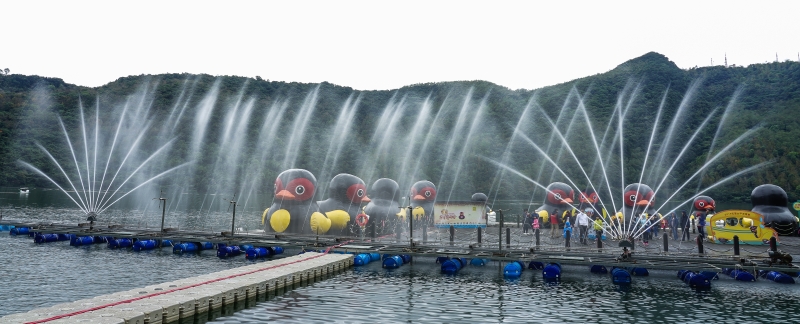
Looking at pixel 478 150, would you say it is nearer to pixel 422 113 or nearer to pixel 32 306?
pixel 422 113

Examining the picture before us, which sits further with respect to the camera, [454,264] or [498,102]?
[498,102]

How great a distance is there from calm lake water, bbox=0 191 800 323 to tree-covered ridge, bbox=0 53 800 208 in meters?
102

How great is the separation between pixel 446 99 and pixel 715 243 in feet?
476

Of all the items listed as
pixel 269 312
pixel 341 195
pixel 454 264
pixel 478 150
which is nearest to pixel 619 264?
pixel 454 264

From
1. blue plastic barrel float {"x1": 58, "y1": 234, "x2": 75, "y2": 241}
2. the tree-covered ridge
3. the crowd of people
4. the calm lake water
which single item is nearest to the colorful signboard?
the crowd of people

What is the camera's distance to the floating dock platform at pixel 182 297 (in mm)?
16188

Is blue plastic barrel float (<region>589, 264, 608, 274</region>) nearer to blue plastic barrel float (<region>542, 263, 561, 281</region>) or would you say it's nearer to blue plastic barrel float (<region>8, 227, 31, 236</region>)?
blue plastic barrel float (<region>542, 263, 561, 281</region>)

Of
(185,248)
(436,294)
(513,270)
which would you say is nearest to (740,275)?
(513,270)

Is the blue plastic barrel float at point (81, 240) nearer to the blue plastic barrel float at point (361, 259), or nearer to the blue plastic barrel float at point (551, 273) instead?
the blue plastic barrel float at point (361, 259)

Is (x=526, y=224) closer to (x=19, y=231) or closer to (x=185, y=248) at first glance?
(x=185, y=248)

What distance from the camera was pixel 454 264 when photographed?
3038 centimetres

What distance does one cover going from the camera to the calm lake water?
20.5 m

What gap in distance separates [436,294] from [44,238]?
35.5 m

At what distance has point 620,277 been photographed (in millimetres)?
27641
